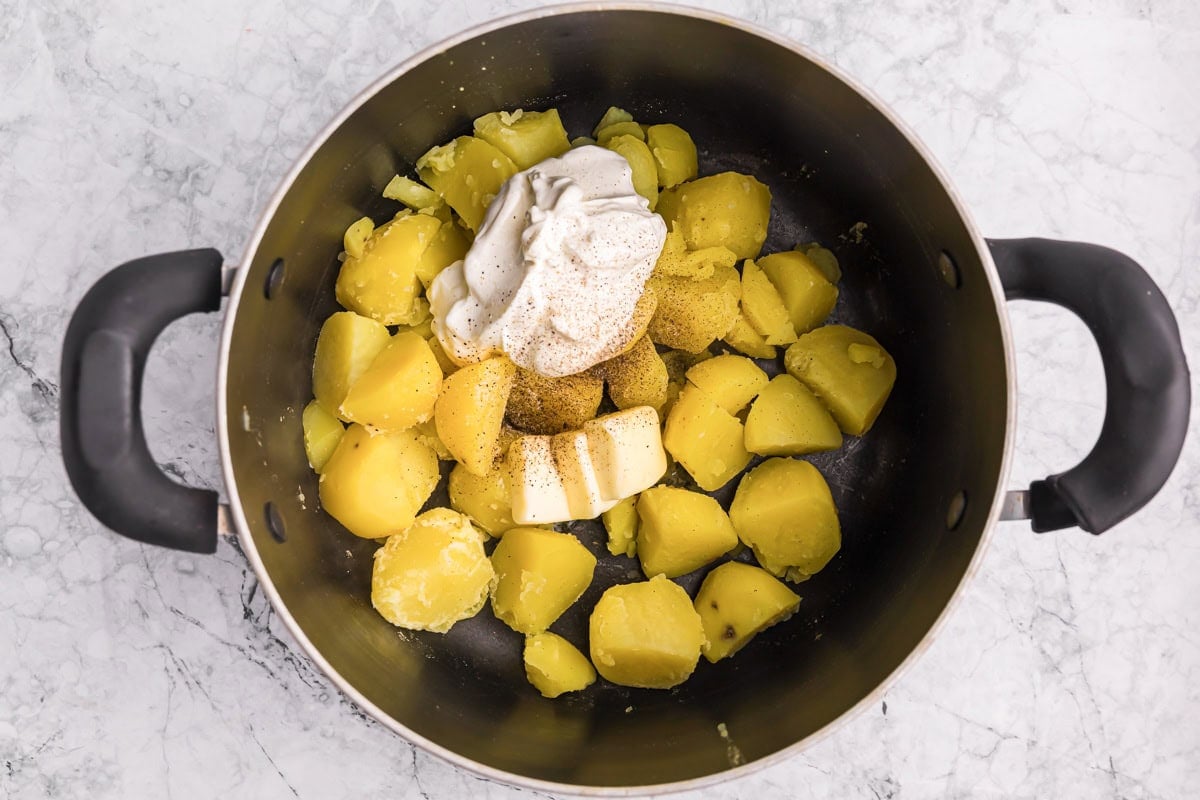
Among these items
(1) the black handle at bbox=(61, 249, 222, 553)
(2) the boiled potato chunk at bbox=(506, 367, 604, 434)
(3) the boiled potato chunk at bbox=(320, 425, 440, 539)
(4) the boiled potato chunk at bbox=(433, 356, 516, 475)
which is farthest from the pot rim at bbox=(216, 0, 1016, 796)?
(2) the boiled potato chunk at bbox=(506, 367, 604, 434)

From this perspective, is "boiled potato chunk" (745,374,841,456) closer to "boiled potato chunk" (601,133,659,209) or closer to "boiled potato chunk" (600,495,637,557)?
"boiled potato chunk" (600,495,637,557)

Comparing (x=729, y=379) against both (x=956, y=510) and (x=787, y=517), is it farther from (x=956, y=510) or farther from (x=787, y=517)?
(x=956, y=510)

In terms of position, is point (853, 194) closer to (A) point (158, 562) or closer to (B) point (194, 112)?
(B) point (194, 112)

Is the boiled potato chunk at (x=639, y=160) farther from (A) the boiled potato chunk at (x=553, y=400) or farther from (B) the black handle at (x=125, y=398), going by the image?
(B) the black handle at (x=125, y=398)

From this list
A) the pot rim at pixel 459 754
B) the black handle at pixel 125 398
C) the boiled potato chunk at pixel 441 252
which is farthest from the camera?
the boiled potato chunk at pixel 441 252

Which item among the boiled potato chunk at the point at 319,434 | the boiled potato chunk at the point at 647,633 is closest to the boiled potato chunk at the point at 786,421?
the boiled potato chunk at the point at 647,633

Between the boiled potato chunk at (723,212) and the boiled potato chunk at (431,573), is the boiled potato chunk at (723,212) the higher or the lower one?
the higher one
